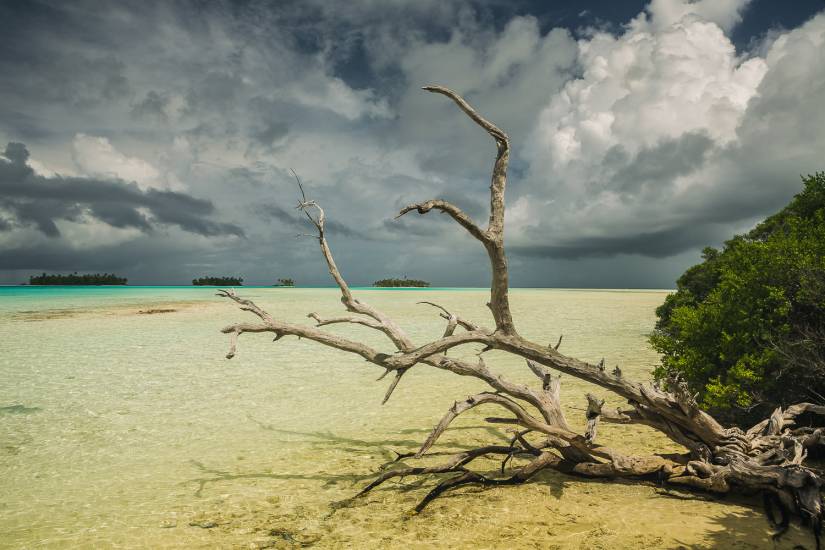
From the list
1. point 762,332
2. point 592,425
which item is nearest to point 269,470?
point 592,425

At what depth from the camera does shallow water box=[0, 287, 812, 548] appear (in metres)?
4.20

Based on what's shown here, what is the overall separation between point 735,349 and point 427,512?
195 inches

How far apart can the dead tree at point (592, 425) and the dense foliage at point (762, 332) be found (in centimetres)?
86

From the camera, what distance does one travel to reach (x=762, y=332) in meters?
6.11

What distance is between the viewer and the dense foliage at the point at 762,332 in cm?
574

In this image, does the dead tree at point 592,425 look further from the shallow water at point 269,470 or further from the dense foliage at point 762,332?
the dense foliage at point 762,332

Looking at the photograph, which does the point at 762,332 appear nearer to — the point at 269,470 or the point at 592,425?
the point at 592,425

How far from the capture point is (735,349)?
6.43m

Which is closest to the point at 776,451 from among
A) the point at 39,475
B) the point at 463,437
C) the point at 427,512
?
the point at 427,512

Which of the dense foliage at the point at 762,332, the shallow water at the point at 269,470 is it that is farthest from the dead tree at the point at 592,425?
the dense foliage at the point at 762,332

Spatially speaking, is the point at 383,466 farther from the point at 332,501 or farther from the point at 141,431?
the point at 141,431

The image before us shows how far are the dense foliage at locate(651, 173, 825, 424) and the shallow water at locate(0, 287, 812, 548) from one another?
122 cm

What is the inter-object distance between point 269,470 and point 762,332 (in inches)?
269

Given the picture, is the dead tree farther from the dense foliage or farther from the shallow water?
the dense foliage
